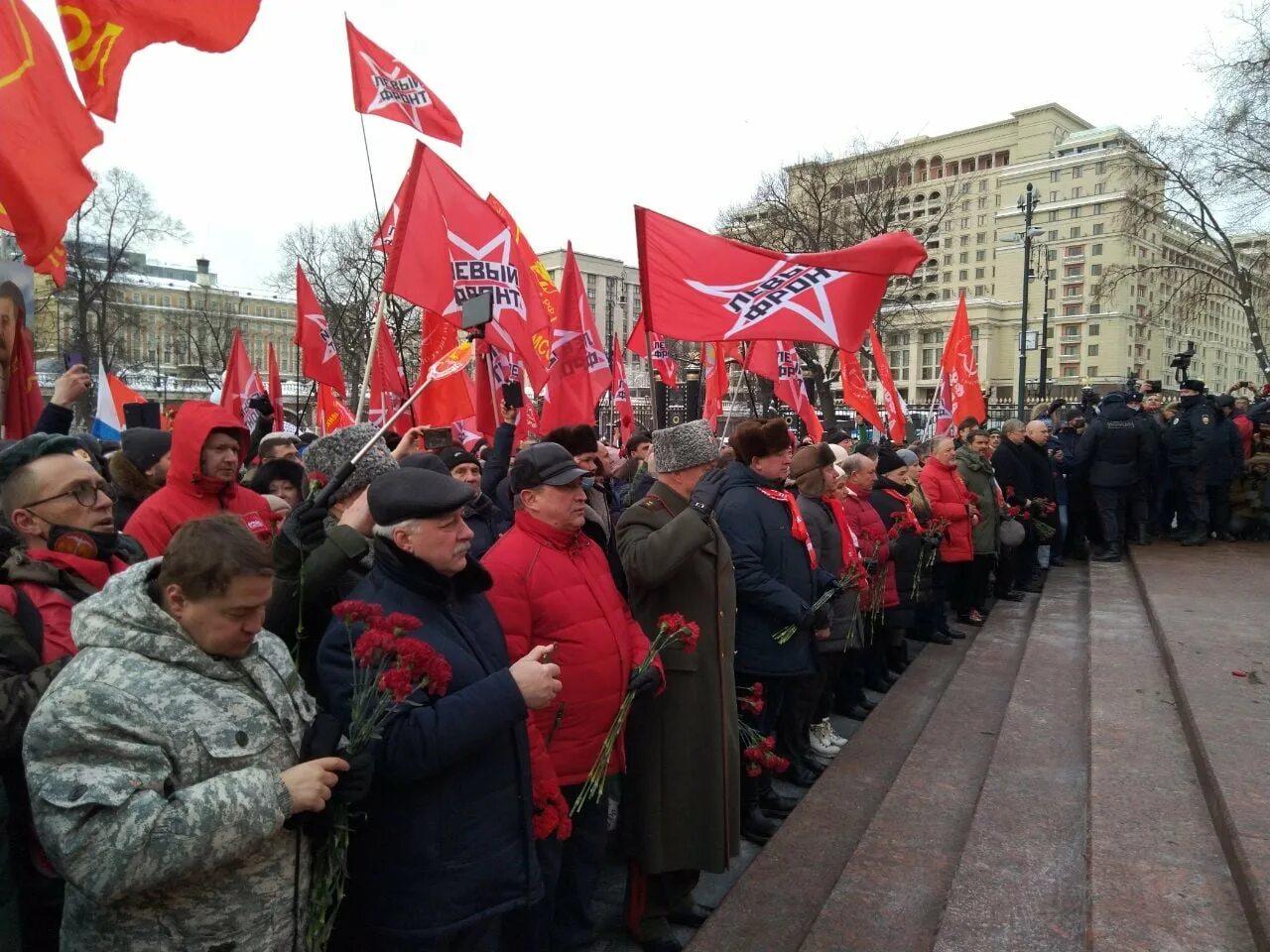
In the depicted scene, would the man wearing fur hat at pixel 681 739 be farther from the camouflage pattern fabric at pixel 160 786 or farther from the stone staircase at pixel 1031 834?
the camouflage pattern fabric at pixel 160 786

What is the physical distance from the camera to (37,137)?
Answer: 329cm

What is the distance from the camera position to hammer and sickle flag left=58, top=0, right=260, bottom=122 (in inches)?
137

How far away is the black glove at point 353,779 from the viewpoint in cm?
206

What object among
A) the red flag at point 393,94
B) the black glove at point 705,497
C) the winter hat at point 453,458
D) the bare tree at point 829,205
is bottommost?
the black glove at point 705,497

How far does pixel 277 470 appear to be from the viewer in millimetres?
4766

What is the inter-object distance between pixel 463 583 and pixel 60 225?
7.27ft

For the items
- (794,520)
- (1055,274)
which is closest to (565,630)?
(794,520)

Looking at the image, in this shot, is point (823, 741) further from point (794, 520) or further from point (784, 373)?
point (784, 373)

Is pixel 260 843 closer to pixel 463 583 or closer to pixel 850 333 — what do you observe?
pixel 463 583

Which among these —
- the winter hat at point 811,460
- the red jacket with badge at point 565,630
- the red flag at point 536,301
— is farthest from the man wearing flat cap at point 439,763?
the red flag at point 536,301

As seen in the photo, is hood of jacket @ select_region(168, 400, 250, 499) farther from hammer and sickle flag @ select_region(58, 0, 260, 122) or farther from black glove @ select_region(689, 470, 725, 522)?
black glove @ select_region(689, 470, 725, 522)

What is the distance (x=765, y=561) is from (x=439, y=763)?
2.57 meters

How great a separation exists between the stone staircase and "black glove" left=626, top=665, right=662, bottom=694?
1.15 metres

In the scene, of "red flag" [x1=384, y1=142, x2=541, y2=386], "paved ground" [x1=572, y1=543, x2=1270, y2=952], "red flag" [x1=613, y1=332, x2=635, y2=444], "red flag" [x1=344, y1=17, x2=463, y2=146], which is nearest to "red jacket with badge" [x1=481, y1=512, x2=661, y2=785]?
"paved ground" [x1=572, y1=543, x2=1270, y2=952]
